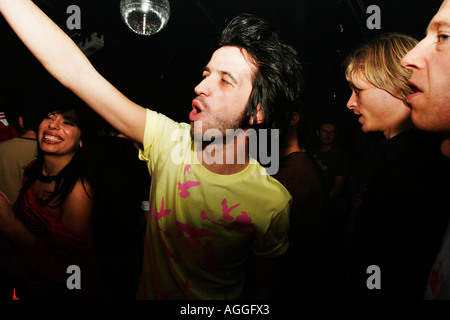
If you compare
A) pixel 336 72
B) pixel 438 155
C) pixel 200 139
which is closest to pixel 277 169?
pixel 200 139

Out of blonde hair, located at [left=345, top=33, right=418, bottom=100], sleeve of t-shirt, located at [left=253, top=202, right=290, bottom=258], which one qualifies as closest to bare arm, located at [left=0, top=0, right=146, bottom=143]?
sleeve of t-shirt, located at [left=253, top=202, right=290, bottom=258]

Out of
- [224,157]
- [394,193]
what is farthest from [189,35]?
[394,193]

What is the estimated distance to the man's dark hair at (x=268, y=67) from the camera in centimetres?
154

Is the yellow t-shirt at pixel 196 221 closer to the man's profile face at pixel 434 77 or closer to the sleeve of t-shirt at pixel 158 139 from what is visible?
the sleeve of t-shirt at pixel 158 139

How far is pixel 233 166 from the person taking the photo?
1454 mm

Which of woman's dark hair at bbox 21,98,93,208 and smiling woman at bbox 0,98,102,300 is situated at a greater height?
woman's dark hair at bbox 21,98,93,208

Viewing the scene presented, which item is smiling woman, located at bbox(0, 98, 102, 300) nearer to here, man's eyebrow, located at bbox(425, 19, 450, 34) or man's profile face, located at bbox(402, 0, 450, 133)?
man's profile face, located at bbox(402, 0, 450, 133)

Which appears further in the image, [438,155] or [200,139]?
[200,139]

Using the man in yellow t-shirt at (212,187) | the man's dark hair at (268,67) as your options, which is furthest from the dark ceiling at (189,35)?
the man in yellow t-shirt at (212,187)

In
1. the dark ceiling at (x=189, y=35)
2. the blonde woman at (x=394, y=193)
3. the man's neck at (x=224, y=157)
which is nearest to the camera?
the blonde woman at (x=394, y=193)

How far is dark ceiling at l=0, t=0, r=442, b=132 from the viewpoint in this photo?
3.42m

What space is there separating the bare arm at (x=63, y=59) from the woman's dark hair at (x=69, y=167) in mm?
741

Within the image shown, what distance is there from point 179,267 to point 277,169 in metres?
1.14
